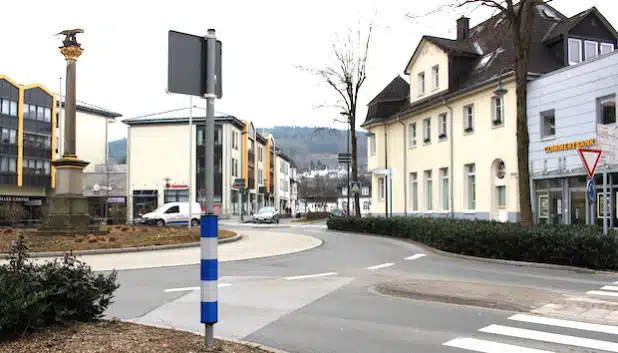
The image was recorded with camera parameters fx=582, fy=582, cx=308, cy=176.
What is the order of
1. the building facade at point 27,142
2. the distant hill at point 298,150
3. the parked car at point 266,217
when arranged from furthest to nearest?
the distant hill at point 298,150 < the building facade at point 27,142 < the parked car at point 266,217

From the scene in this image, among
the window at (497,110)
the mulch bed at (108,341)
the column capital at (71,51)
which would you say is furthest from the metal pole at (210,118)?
the window at (497,110)

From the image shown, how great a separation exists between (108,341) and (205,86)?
2.74 m

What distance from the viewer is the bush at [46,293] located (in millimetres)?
5723

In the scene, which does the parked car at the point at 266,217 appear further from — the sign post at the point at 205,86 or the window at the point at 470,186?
the sign post at the point at 205,86

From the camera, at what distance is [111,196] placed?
227 feet

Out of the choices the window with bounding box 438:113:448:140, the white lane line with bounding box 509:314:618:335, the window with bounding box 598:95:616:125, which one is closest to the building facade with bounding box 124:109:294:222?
the window with bounding box 438:113:448:140

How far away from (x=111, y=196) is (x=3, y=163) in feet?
41.7

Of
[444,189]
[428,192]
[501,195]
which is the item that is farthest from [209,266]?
[428,192]

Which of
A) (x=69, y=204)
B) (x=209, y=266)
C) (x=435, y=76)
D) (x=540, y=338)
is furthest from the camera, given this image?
(x=435, y=76)

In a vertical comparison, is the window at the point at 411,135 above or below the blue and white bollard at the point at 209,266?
above

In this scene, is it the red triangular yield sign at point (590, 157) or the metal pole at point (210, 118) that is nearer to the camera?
the metal pole at point (210, 118)

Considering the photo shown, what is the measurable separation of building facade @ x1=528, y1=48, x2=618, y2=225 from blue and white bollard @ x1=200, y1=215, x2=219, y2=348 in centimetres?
1976

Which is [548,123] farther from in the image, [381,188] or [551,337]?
[551,337]

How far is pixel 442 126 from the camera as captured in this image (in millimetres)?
35375
